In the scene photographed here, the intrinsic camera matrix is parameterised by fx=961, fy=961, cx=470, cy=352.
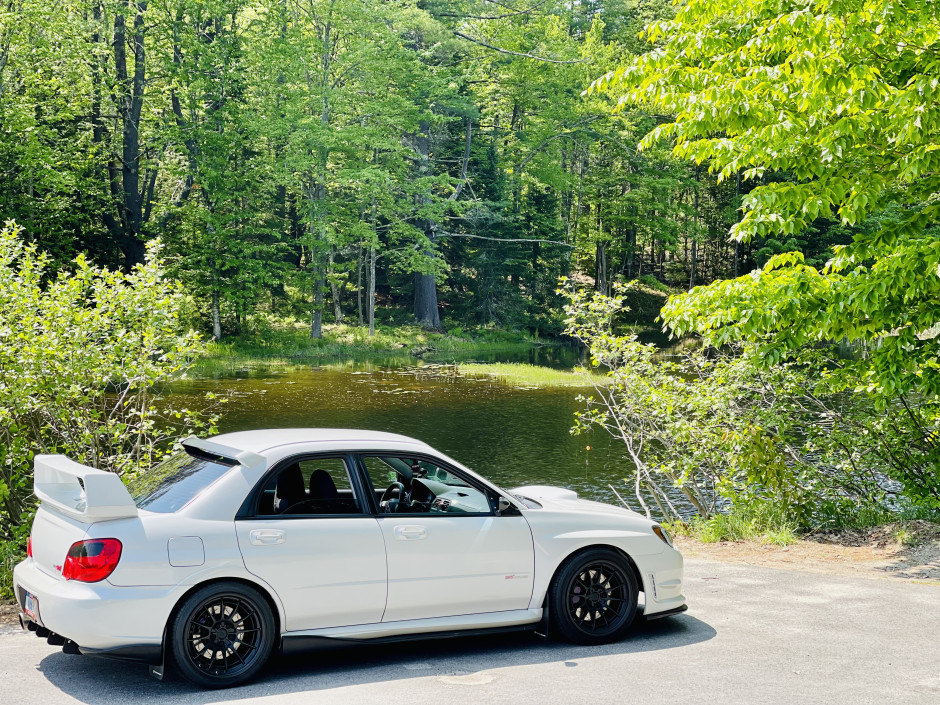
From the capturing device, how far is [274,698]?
5.59m

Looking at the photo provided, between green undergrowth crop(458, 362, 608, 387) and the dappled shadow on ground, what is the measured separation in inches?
995

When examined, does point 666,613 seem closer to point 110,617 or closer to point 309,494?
point 309,494

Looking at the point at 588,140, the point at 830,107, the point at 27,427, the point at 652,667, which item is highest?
the point at 588,140

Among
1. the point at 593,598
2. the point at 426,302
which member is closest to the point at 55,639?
the point at 593,598

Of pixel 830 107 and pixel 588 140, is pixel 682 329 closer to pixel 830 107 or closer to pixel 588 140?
pixel 830 107

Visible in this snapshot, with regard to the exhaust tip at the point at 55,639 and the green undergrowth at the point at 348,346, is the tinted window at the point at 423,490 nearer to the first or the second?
the exhaust tip at the point at 55,639

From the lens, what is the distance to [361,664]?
6.37 m

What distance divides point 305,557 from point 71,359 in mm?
4288

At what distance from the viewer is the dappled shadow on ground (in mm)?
5688

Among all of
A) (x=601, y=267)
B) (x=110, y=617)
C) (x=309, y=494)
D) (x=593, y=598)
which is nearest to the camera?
(x=110, y=617)

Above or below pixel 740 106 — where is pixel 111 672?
below

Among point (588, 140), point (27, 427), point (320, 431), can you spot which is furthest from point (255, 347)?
point (320, 431)

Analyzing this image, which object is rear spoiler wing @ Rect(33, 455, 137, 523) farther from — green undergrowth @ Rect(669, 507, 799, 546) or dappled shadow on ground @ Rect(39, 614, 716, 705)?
green undergrowth @ Rect(669, 507, 799, 546)

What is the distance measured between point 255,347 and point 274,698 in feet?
115
